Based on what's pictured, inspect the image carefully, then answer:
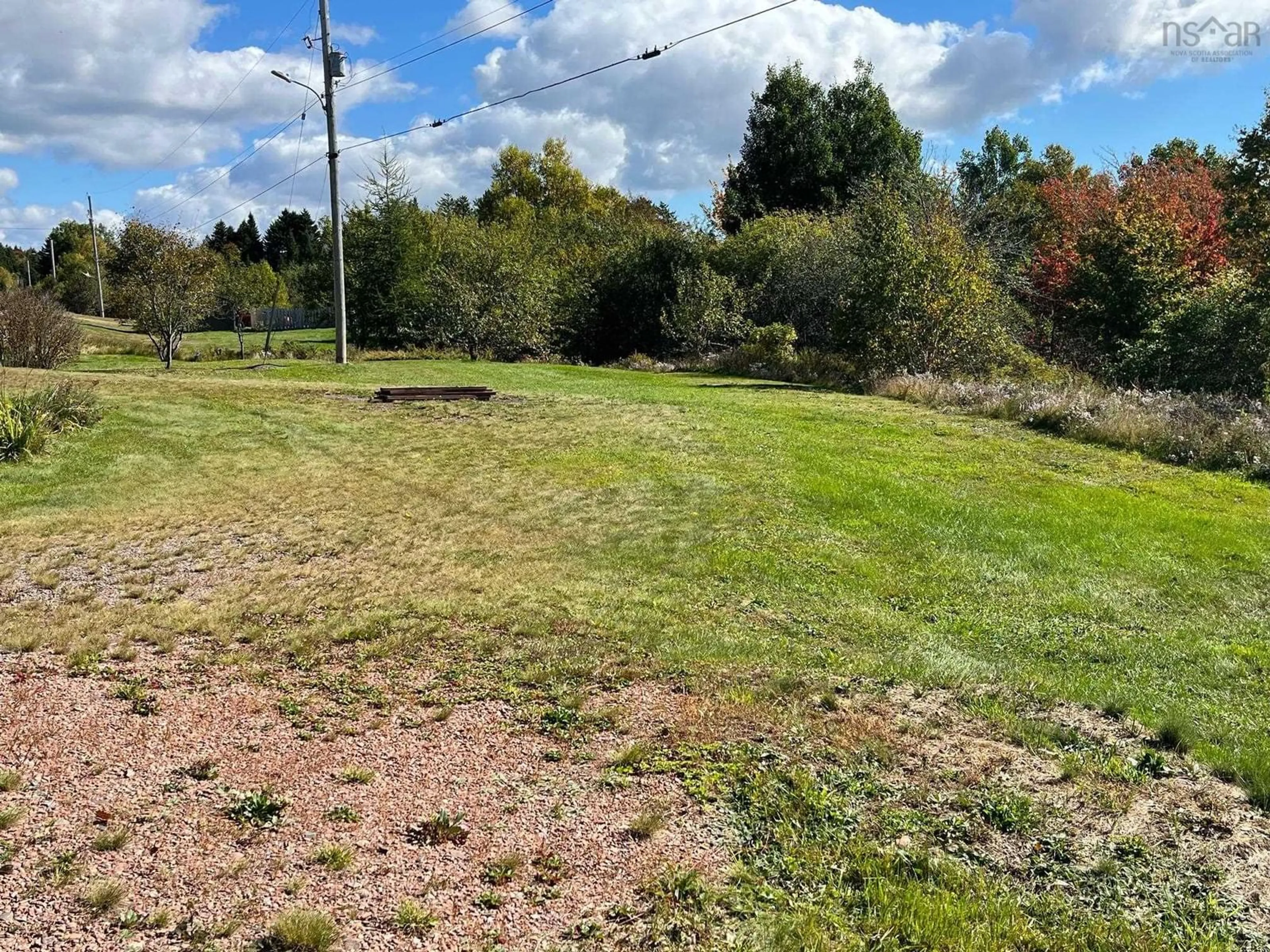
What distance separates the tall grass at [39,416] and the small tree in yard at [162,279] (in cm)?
707

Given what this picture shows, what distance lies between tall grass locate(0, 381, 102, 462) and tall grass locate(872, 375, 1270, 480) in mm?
13842

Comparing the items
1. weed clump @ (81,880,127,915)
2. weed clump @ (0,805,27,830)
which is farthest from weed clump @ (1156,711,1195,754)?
weed clump @ (0,805,27,830)

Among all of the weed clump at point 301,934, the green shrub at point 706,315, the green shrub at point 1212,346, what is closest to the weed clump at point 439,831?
the weed clump at point 301,934

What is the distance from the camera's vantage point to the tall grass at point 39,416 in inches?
366

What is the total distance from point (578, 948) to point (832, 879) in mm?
931

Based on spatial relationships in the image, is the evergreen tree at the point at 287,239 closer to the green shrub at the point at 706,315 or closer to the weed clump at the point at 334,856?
the green shrub at the point at 706,315

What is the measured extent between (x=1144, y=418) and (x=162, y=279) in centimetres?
1938

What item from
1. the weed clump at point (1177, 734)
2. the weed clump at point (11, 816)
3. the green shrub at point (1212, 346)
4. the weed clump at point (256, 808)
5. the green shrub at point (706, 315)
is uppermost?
the green shrub at point (706, 315)

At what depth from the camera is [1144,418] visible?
12.1 meters

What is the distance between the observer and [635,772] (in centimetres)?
362

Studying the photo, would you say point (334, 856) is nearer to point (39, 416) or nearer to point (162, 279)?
point (39, 416)

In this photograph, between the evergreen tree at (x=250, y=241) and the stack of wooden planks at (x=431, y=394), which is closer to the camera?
the stack of wooden planks at (x=431, y=394)

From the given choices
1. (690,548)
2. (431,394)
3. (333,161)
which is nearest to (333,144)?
(333,161)

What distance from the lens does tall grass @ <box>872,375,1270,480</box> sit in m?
10.7
